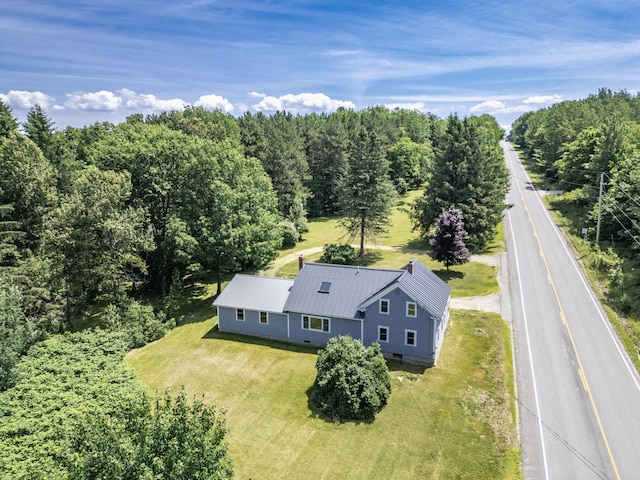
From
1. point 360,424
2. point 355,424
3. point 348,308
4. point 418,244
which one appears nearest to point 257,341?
point 348,308

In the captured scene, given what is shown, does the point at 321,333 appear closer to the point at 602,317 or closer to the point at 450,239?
the point at 450,239

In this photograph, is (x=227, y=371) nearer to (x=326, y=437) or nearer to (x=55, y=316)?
(x=326, y=437)

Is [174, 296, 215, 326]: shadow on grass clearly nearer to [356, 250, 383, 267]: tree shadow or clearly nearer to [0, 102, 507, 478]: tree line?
[0, 102, 507, 478]: tree line

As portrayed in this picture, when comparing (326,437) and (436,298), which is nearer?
(326,437)

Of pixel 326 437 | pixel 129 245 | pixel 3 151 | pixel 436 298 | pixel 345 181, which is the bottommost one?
pixel 326 437

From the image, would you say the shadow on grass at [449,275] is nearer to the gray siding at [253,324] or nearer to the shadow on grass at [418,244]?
the shadow on grass at [418,244]

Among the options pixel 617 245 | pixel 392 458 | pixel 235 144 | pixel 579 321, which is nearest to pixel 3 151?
pixel 235 144
